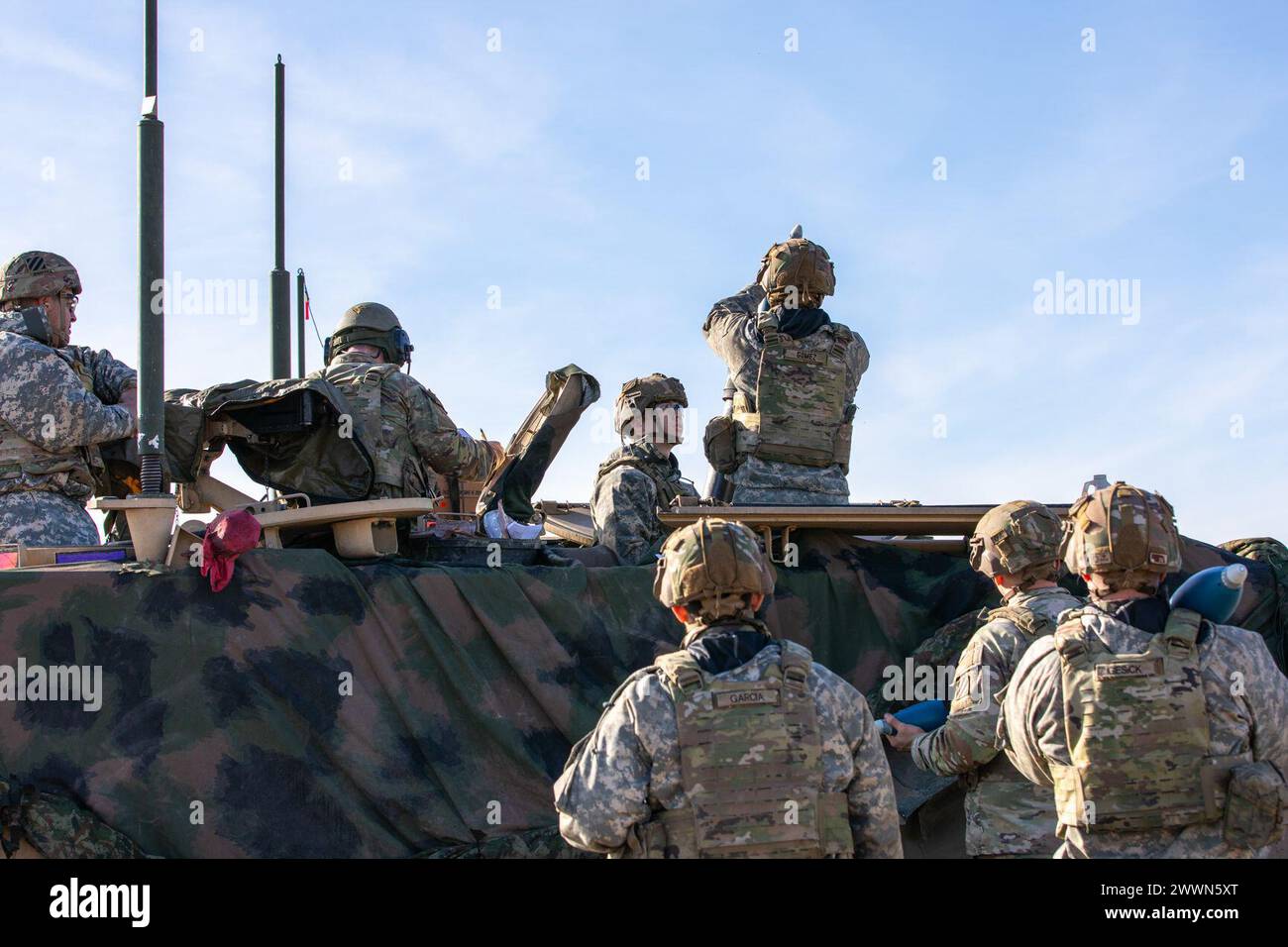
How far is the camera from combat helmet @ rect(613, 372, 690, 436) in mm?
8391

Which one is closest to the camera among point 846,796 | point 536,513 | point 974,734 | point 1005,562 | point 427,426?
point 846,796

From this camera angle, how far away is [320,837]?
6.16m

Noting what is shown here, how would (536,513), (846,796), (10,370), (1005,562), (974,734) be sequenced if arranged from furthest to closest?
(536,513)
(10,370)
(1005,562)
(974,734)
(846,796)

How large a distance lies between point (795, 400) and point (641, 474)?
912mm

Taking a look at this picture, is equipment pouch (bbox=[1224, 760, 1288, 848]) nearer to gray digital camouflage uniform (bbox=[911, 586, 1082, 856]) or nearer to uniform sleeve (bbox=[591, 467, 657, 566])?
gray digital camouflage uniform (bbox=[911, 586, 1082, 856])

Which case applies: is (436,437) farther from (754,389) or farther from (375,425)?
(754,389)

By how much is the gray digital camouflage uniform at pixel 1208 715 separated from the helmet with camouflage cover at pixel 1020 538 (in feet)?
3.60


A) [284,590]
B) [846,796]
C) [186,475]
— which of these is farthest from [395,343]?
[846,796]

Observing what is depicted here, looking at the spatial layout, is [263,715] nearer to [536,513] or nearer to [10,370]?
[10,370]

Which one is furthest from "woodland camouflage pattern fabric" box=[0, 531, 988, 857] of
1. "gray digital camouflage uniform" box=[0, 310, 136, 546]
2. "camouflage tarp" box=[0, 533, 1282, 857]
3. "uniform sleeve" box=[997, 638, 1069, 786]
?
"uniform sleeve" box=[997, 638, 1069, 786]

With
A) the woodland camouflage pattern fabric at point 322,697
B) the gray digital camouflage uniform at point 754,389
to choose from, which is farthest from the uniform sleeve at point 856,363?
the woodland camouflage pattern fabric at point 322,697

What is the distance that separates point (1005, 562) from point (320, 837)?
302 centimetres

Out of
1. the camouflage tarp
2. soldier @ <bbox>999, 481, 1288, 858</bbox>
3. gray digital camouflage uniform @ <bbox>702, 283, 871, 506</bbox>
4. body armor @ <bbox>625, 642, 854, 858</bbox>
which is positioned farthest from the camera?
gray digital camouflage uniform @ <bbox>702, 283, 871, 506</bbox>

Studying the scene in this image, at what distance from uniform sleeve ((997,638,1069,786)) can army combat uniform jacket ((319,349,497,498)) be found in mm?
3787
